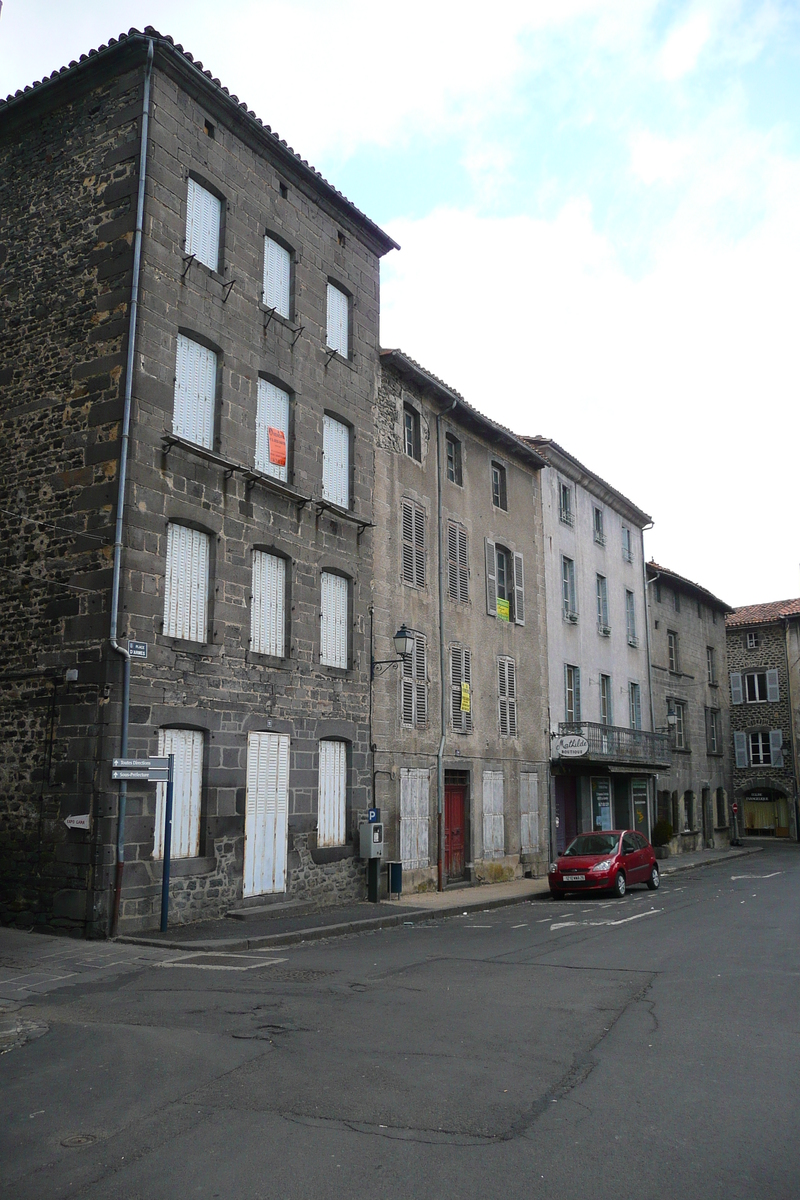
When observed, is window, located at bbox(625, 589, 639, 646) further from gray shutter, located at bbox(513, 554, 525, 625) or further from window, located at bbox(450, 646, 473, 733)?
window, located at bbox(450, 646, 473, 733)

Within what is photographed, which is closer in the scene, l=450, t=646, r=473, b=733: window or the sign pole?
the sign pole

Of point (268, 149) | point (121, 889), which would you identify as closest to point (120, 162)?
point (268, 149)

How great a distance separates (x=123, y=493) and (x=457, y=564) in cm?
1057

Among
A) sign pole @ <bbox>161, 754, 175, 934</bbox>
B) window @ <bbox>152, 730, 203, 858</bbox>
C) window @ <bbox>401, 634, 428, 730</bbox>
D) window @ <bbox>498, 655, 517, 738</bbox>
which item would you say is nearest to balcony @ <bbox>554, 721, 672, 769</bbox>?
window @ <bbox>498, 655, 517, 738</bbox>

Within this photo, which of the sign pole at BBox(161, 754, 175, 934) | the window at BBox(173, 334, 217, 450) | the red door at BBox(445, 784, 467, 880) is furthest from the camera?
the red door at BBox(445, 784, 467, 880)

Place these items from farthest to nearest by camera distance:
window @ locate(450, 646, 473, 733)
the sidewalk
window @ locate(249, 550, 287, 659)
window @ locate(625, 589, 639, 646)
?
window @ locate(625, 589, 639, 646)
window @ locate(450, 646, 473, 733)
window @ locate(249, 550, 287, 659)
the sidewalk

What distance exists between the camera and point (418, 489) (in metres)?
21.5

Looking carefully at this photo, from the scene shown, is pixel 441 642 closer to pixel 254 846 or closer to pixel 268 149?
pixel 254 846

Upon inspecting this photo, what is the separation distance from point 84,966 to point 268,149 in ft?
46.1

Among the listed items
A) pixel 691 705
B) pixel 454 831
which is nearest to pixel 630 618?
pixel 691 705

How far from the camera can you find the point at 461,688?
875 inches

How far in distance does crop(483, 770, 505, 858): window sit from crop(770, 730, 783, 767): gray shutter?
28.2 m

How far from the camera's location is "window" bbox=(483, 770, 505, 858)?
22.7 m

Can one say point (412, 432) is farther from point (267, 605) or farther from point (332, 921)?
point (332, 921)
